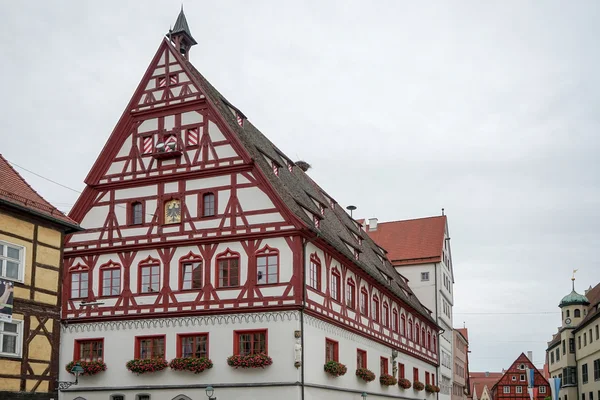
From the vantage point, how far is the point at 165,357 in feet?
114

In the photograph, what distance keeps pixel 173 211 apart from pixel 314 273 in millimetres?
6786

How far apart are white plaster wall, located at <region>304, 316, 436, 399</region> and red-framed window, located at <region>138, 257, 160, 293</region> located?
6.94m

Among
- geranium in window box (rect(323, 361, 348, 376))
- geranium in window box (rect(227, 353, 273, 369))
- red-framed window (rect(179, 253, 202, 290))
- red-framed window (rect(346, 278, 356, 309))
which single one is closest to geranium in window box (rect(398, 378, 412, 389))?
red-framed window (rect(346, 278, 356, 309))

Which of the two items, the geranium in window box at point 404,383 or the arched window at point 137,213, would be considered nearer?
the arched window at point 137,213

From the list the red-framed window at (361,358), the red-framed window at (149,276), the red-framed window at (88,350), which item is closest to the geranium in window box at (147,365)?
the red-framed window at (88,350)

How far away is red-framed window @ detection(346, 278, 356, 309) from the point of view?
40000mm

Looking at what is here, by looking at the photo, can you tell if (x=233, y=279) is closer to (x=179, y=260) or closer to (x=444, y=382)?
(x=179, y=260)

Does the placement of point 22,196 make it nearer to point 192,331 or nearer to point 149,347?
point 192,331

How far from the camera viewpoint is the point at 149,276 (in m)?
36.2

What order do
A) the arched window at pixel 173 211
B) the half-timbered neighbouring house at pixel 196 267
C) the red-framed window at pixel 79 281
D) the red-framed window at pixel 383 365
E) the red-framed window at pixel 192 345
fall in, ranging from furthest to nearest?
the red-framed window at pixel 383 365
the red-framed window at pixel 79 281
the arched window at pixel 173 211
the red-framed window at pixel 192 345
the half-timbered neighbouring house at pixel 196 267

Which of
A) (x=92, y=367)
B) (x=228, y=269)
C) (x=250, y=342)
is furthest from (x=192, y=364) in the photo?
(x=92, y=367)

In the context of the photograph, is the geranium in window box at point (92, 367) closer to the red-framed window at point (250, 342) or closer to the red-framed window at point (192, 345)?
the red-framed window at point (192, 345)

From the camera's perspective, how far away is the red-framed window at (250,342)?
33.4 metres

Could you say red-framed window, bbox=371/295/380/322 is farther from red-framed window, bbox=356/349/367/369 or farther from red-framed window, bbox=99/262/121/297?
red-framed window, bbox=99/262/121/297
